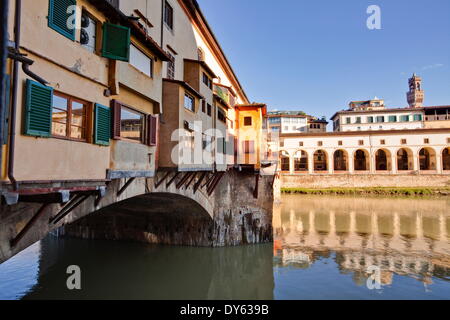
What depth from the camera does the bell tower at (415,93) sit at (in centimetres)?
9412

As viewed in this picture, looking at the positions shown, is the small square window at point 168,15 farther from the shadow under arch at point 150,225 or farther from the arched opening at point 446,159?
the arched opening at point 446,159

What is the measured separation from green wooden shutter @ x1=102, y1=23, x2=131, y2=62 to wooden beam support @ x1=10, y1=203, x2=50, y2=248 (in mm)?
4637

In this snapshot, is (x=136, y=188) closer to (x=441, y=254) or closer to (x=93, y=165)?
(x=93, y=165)

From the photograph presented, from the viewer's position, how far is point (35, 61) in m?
6.25

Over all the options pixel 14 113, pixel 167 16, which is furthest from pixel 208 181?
pixel 14 113

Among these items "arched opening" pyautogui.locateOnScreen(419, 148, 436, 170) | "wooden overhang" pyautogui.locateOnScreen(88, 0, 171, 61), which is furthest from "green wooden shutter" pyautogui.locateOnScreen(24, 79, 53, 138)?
"arched opening" pyautogui.locateOnScreen(419, 148, 436, 170)

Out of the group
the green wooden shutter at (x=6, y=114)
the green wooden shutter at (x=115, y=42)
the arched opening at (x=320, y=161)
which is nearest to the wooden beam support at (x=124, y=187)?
the green wooden shutter at (x=115, y=42)

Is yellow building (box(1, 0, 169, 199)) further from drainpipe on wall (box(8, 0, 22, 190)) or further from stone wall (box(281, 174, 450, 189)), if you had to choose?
stone wall (box(281, 174, 450, 189))

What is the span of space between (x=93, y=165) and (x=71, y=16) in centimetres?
394

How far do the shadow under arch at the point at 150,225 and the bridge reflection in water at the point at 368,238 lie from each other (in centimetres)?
685

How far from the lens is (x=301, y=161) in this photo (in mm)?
80438

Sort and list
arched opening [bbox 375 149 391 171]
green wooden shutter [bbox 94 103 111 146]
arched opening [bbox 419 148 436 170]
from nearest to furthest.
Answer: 1. green wooden shutter [bbox 94 103 111 146]
2. arched opening [bbox 419 148 436 170]
3. arched opening [bbox 375 149 391 171]

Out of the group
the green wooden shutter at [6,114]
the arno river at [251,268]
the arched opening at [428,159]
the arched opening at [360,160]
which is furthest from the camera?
the arched opening at [360,160]

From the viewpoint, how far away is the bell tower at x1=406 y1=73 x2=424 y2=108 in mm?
94125
